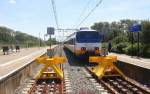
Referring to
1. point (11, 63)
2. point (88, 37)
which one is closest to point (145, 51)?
point (88, 37)

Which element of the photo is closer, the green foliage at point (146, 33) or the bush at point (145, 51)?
the bush at point (145, 51)

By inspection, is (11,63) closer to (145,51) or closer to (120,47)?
(145,51)

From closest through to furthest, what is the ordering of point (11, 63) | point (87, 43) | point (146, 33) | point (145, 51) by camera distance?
point (11, 63) < point (87, 43) < point (145, 51) < point (146, 33)

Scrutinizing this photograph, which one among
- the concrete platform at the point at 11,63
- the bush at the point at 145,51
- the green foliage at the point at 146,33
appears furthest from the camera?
the green foliage at the point at 146,33

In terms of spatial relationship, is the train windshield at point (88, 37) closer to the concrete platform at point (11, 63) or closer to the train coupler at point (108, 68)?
the concrete platform at point (11, 63)

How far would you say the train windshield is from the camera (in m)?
34.7

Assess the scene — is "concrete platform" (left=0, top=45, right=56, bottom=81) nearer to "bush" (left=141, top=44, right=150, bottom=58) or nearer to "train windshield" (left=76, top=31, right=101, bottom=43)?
"train windshield" (left=76, top=31, right=101, bottom=43)

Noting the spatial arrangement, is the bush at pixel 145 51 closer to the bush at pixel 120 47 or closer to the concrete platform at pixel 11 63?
the bush at pixel 120 47

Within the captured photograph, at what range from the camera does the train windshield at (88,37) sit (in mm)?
34719

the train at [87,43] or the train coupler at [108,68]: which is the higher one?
the train at [87,43]

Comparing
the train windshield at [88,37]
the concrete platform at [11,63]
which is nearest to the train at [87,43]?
the train windshield at [88,37]

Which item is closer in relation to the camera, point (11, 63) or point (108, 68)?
point (108, 68)

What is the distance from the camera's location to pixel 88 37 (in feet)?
115

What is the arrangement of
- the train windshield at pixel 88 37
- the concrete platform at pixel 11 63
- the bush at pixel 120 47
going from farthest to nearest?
1. the bush at pixel 120 47
2. the train windshield at pixel 88 37
3. the concrete platform at pixel 11 63
